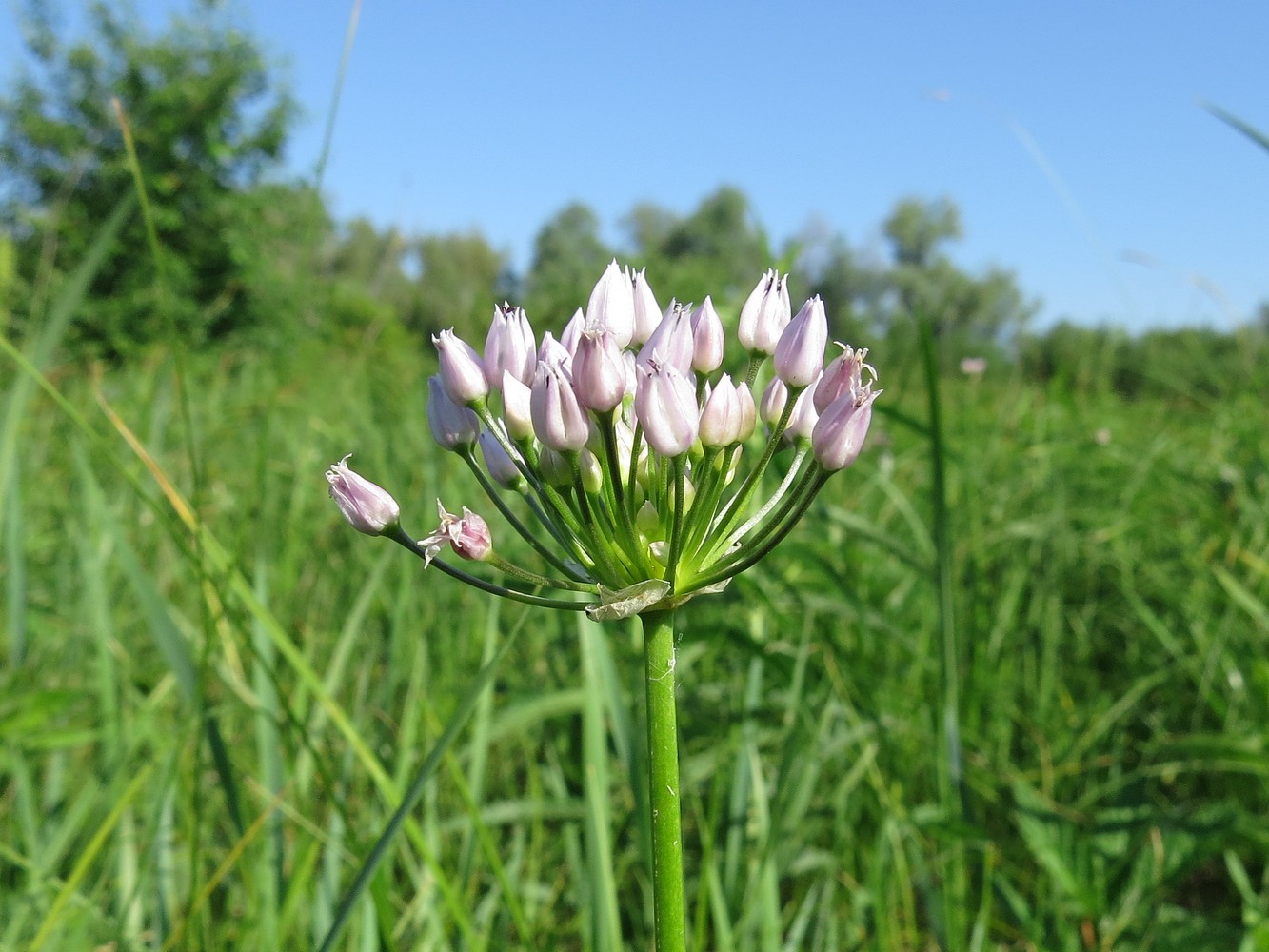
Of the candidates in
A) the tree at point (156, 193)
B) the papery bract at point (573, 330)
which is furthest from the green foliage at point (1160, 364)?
the tree at point (156, 193)

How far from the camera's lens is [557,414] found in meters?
1.04

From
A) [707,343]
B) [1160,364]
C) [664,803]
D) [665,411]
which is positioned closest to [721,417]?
[665,411]

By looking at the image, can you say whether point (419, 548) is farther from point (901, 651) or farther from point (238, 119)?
point (238, 119)

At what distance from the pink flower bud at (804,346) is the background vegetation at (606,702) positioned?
437 mm

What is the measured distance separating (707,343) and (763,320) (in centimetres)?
12

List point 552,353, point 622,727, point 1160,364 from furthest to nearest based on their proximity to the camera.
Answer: point 1160,364
point 622,727
point 552,353

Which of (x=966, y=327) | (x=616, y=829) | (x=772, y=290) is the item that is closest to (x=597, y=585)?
(x=772, y=290)

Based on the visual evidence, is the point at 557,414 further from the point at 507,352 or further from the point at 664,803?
the point at 664,803

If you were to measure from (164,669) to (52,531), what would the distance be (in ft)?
4.35

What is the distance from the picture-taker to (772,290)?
4.42 feet

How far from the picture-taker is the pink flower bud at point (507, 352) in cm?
122

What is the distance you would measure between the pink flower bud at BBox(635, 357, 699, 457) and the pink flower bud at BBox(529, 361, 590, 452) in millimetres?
70

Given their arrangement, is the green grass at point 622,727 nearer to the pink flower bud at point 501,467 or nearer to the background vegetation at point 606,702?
the background vegetation at point 606,702

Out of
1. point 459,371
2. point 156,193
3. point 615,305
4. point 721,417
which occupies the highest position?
point 156,193
